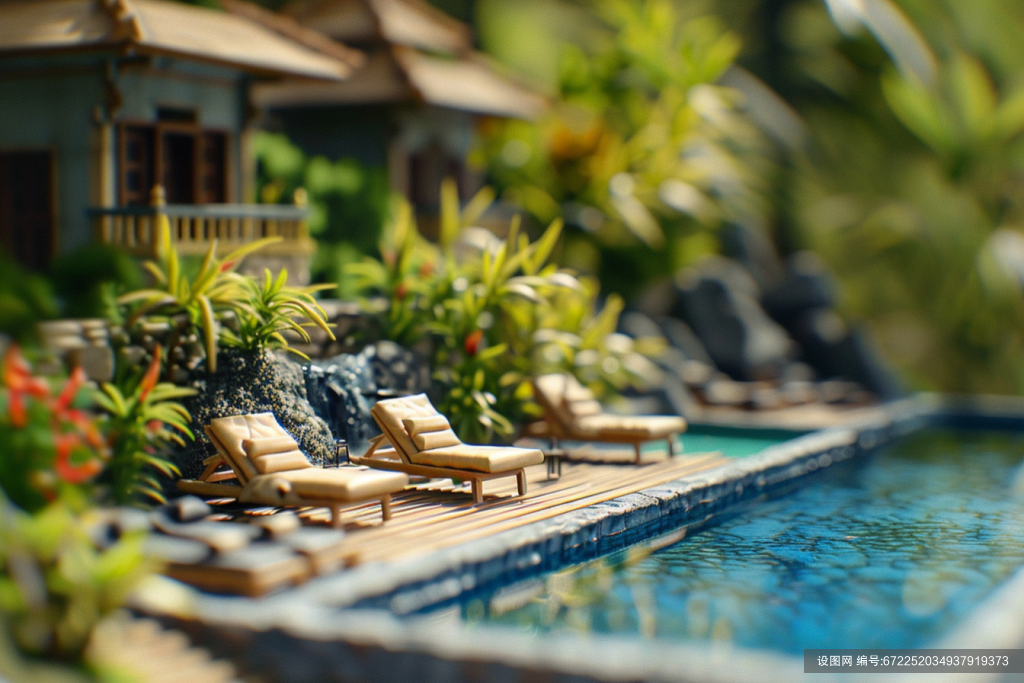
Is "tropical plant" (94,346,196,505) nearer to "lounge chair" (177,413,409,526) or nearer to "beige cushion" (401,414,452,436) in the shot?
"lounge chair" (177,413,409,526)

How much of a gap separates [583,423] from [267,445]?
13.3 ft

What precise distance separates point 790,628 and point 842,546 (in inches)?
88.0

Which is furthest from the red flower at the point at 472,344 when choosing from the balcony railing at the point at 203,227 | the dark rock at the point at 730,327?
the dark rock at the point at 730,327

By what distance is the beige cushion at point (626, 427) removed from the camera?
1123cm

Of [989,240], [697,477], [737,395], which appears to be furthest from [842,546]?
[989,240]

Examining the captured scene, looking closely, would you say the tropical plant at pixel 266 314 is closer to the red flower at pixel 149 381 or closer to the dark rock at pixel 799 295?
the red flower at pixel 149 381

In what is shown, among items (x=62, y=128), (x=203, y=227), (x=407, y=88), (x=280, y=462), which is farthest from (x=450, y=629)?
(x=407, y=88)

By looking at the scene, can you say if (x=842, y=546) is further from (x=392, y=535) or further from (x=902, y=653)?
(x=392, y=535)

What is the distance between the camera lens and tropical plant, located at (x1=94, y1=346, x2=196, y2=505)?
815cm

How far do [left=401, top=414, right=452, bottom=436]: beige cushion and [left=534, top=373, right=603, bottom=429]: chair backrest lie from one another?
2.16 meters

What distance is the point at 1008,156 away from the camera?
2203 centimetres

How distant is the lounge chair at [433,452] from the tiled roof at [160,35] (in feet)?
15.7

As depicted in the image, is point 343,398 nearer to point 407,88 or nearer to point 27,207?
point 27,207

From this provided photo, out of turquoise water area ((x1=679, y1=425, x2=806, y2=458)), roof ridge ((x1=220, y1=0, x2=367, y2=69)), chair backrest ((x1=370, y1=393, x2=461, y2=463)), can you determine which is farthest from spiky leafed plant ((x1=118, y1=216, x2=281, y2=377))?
turquoise water area ((x1=679, y1=425, x2=806, y2=458))
